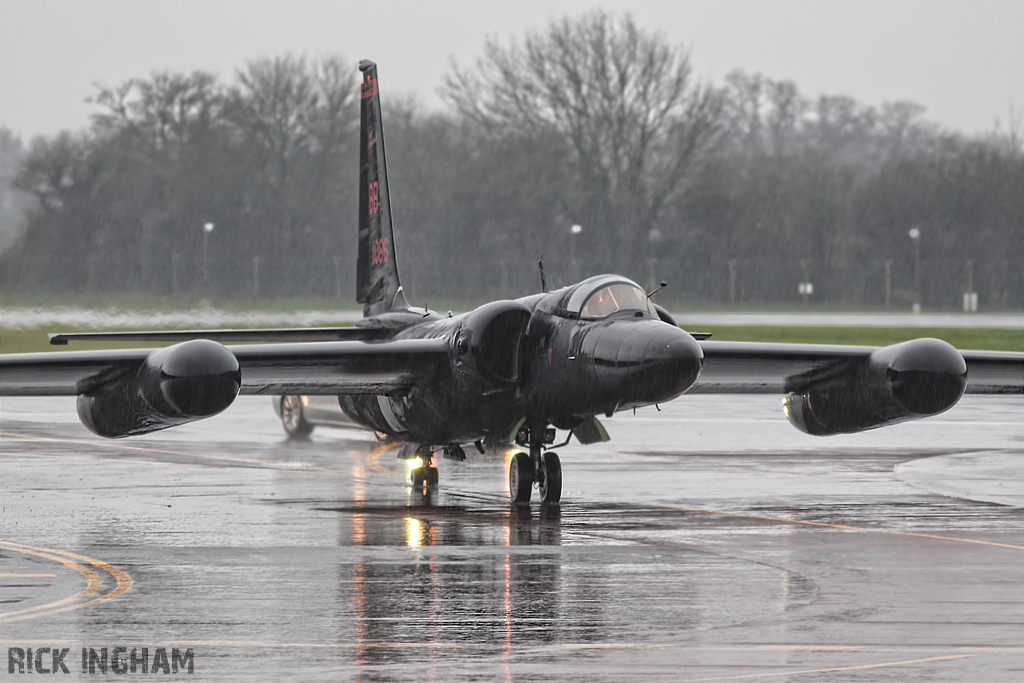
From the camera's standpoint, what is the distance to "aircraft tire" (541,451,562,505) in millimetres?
15438

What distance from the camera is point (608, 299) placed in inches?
587

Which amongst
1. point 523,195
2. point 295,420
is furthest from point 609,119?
point 295,420

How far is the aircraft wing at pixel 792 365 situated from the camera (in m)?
16.4

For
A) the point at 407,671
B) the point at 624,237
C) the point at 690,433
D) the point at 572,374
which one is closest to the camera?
the point at 407,671

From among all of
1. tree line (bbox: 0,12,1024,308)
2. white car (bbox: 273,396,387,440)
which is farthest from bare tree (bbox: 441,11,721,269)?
white car (bbox: 273,396,387,440)

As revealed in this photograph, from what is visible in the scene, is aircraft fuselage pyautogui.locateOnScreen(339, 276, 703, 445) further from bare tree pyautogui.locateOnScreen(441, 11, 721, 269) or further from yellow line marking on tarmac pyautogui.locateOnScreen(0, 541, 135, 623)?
bare tree pyautogui.locateOnScreen(441, 11, 721, 269)

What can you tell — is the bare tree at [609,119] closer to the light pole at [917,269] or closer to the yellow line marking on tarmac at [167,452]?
the light pole at [917,269]

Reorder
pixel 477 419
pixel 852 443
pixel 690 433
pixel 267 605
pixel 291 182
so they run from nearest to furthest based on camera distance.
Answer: pixel 267 605
pixel 477 419
pixel 852 443
pixel 690 433
pixel 291 182

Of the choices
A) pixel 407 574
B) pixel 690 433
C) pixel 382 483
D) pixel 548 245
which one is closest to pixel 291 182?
pixel 548 245

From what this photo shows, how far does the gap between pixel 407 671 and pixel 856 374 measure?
971cm

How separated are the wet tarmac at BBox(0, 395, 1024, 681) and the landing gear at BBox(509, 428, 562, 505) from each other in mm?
337

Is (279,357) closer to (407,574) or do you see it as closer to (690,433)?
(407,574)

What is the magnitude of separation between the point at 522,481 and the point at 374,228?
6.49 m

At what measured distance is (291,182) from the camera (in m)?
59.8
